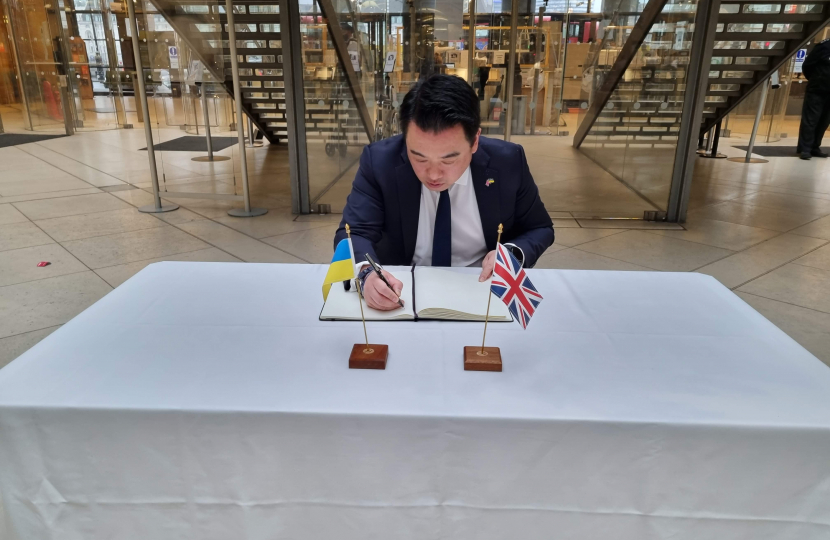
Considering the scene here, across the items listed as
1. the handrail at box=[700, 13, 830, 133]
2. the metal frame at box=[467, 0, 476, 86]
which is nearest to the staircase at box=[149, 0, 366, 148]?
the metal frame at box=[467, 0, 476, 86]

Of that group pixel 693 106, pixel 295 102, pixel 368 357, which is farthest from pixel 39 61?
pixel 368 357

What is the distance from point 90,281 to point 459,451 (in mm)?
3418

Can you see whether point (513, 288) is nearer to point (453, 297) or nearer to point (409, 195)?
point (453, 297)

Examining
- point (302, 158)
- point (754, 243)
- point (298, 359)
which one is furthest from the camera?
point (302, 158)

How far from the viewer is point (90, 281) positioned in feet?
12.2

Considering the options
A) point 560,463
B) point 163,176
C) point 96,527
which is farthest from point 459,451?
point 163,176

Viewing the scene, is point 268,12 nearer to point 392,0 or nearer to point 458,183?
point 392,0

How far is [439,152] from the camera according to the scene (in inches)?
63.1

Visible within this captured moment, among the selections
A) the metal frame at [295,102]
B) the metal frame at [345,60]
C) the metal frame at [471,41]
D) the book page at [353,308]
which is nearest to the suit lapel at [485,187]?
the book page at [353,308]

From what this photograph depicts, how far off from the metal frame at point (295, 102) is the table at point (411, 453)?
4.34 meters

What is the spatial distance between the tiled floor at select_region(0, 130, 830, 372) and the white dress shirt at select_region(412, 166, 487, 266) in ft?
2.35

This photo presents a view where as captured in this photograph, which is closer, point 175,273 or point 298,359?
point 298,359

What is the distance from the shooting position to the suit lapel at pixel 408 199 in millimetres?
1985

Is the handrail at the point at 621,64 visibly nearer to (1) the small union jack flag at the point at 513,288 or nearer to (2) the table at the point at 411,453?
(1) the small union jack flag at the point at 513,288
